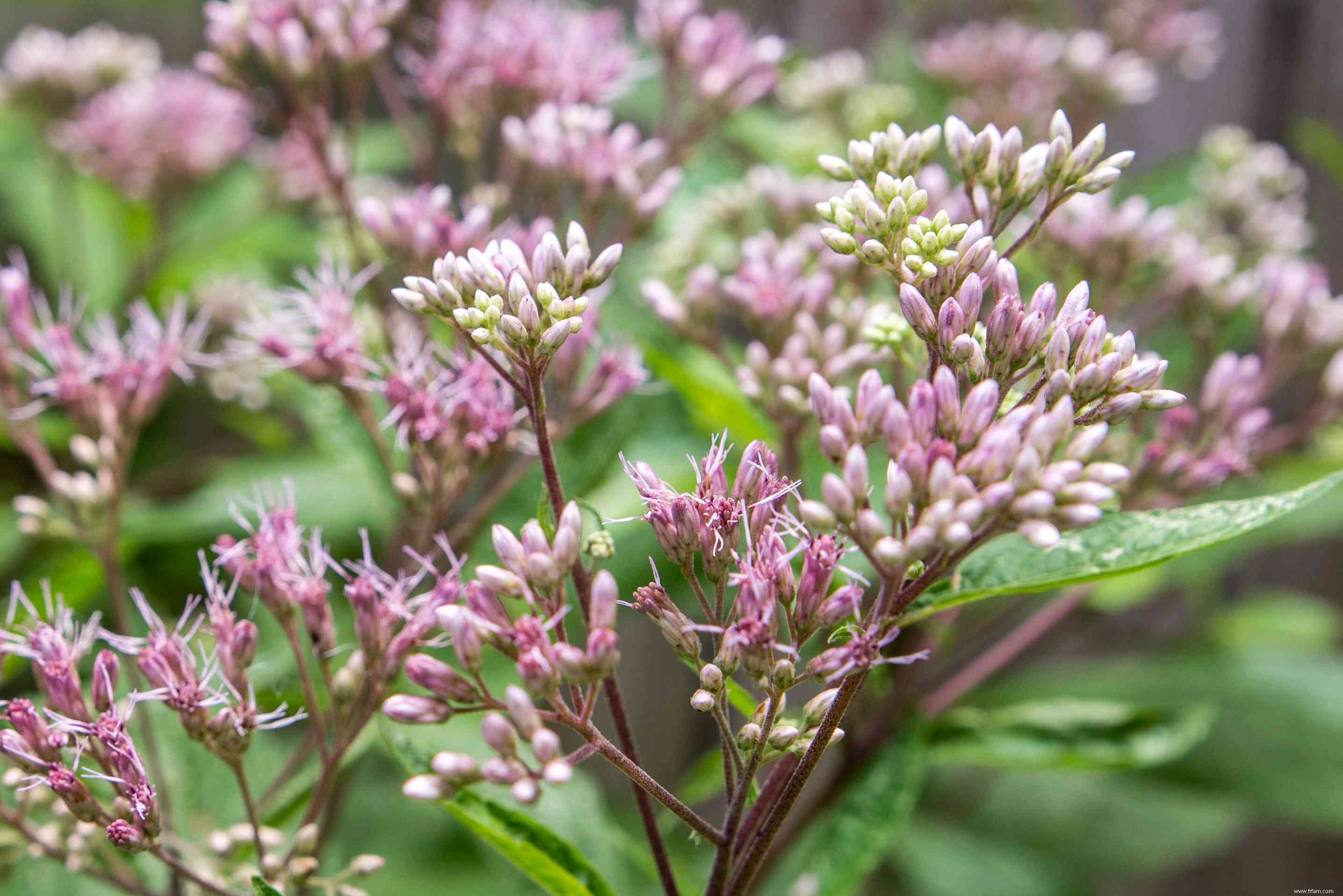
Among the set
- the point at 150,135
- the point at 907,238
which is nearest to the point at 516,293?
the point at 907,238

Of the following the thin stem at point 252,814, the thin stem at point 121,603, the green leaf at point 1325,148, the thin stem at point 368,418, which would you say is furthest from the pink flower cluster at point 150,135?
the green leaf at point 1325,148

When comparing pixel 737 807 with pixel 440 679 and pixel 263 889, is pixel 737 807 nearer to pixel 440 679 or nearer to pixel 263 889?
pixel 440 679

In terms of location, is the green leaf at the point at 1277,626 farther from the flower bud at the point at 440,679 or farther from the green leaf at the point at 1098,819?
the flower bud at the point at 440,679

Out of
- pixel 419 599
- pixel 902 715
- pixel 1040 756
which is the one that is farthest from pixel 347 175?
pixel 1040 756

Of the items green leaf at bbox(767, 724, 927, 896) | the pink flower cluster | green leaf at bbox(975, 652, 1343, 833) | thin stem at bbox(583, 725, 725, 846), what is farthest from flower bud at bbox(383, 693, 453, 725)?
the pink flower cluster

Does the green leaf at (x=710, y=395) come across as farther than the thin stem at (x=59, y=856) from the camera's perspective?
Yes

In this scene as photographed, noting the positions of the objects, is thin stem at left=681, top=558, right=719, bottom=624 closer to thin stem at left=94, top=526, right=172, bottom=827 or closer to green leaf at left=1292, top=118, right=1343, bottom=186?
thin stem at left=94, top=526, right=172, bottom=827

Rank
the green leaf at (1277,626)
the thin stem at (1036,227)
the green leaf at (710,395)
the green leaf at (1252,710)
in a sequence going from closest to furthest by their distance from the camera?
1. the thin stem at (1036,227)
2. the green leaf at (710,395)
3. the green leaf at (1252,710)
4. the green leaf at (1277,626)
